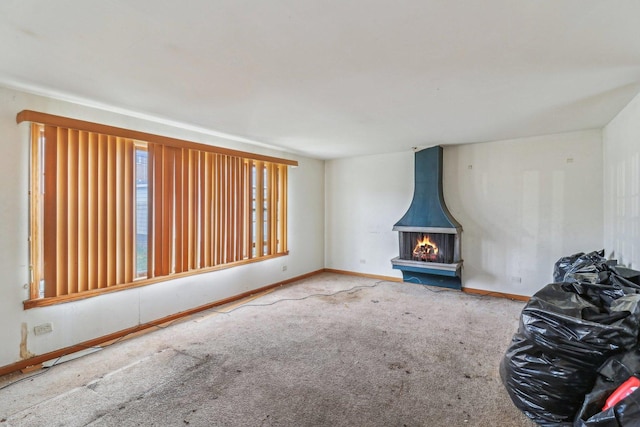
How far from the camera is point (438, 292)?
183 inches

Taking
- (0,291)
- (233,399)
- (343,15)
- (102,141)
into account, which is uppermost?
(343,15)

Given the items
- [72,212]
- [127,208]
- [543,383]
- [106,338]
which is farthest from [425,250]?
[72,212]

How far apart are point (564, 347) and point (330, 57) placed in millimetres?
2184

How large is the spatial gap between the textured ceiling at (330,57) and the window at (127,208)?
423 mm

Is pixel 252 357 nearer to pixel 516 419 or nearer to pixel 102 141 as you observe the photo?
pixel 516 419

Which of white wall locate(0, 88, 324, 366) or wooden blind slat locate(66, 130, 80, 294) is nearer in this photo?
white wall locate(0, 88, 324, 366)

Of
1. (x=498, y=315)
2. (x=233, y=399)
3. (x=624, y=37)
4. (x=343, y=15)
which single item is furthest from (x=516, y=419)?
(x=343, y=15)

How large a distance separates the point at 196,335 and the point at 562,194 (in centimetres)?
487

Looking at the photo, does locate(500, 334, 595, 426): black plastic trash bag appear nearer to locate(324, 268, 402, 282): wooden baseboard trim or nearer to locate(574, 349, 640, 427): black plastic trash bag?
locate(574, 349, 640, 427): black plastic trash bag

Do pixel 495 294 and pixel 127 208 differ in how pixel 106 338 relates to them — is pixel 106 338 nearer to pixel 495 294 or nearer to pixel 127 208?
pixel 127 208

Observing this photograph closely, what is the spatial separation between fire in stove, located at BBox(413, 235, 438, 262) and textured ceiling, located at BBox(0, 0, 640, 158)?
2.18m

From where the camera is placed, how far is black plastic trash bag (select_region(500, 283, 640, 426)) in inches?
62.8

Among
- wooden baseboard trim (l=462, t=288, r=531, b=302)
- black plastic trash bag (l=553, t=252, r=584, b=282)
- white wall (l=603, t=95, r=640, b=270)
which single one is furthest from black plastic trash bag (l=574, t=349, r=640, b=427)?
wooden baseboard trim (l=462, t=288, r=531, b=302)

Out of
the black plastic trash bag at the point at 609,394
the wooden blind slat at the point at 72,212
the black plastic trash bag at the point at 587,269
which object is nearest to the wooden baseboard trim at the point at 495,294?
the black plastic trash bag at the point at 587,269
